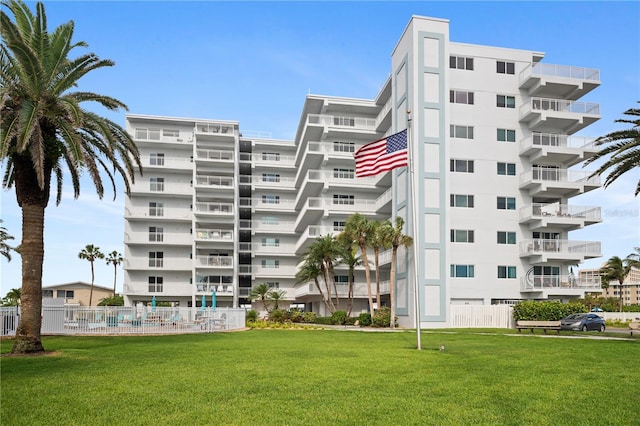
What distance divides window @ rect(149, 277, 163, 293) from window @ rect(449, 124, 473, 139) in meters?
39.7

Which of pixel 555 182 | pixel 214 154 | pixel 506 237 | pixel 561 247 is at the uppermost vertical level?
pixel 214 154

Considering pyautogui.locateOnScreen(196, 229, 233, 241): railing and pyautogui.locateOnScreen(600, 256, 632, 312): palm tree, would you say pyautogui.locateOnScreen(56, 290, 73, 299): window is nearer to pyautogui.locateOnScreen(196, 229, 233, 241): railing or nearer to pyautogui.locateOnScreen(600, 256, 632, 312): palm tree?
pyautogui.locateOnScreen(196, 229, 233, 241): railing

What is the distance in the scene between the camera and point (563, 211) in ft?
167

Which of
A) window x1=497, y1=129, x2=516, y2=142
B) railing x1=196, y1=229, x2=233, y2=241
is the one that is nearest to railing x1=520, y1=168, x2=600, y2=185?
window x1=497, y1=129, x2=516, y2=142

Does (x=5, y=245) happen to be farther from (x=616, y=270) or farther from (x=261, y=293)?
(x=616, y=270)

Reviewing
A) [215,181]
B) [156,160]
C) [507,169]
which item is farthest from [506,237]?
[156,160]

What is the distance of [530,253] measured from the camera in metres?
48.8

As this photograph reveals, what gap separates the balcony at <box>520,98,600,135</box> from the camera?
164ft

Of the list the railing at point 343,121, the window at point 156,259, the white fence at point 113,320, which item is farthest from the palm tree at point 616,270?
the white fence at point 113,320

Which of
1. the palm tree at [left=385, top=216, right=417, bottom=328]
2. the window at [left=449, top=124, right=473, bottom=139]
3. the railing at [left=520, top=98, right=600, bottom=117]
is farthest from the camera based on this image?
the railing at [left=520, top=98, right=600, bottom=117]

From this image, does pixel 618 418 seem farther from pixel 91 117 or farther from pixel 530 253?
pixel 530 253

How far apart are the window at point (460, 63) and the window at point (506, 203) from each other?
11818 mm

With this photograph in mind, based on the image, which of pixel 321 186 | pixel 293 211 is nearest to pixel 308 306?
pixel 293 211

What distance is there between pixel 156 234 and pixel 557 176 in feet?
149
